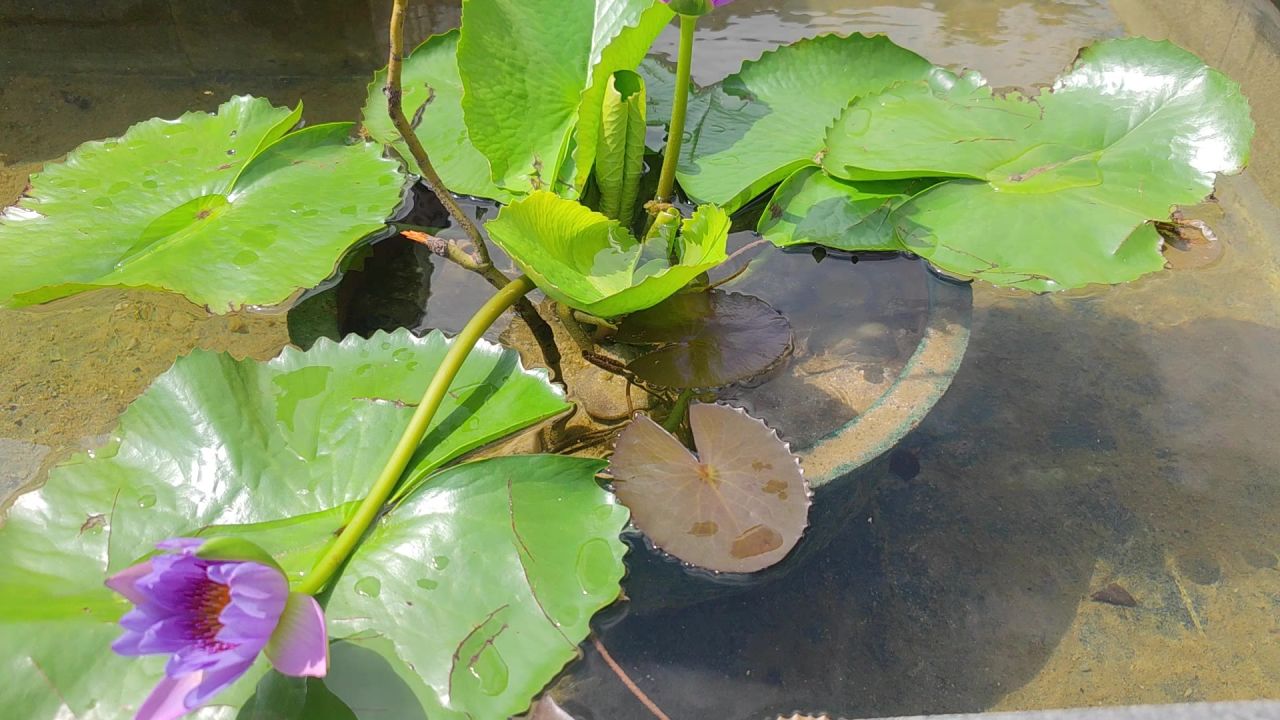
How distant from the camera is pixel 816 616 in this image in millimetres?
1271

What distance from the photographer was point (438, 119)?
1499 millimetres

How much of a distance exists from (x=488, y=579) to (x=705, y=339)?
0.50 meters

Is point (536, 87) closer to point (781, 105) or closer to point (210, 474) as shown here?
point (781, 105)

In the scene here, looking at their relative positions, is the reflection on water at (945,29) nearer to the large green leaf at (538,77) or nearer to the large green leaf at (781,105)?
the large green leaf at (781,105)

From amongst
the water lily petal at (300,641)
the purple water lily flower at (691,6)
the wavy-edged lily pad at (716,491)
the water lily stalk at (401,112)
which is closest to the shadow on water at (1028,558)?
the wavy-edged lily pad at (716,491)

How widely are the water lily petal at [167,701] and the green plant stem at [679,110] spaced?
36.3 inches

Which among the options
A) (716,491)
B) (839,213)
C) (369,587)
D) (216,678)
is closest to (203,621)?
(216,678)

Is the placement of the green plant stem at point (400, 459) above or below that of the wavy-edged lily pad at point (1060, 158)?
below

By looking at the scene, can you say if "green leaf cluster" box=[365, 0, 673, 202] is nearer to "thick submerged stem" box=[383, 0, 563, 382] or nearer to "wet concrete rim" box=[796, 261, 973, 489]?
"thick submerged stem" box=[383, 0, 563, 382]

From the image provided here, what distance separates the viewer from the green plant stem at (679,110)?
1.14m

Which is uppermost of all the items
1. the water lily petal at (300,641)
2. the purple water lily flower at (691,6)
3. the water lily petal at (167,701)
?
the purple water lily flower at (691,6)

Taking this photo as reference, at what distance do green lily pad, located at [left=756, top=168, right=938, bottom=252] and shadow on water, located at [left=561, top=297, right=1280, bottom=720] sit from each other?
42cm

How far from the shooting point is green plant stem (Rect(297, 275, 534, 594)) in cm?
88

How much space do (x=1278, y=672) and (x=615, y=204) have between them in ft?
4.11
